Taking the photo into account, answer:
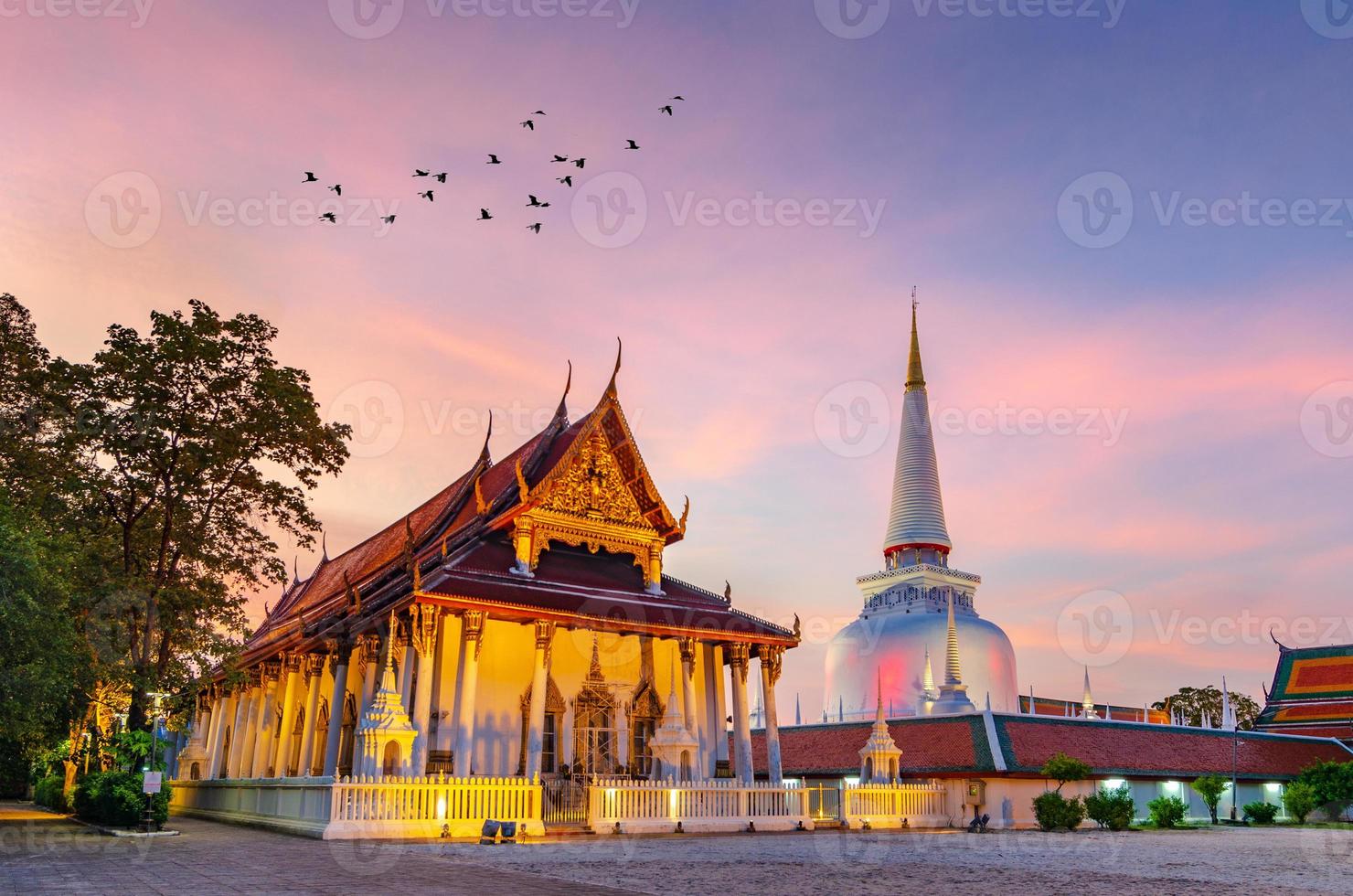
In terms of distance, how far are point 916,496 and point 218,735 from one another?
143 feet

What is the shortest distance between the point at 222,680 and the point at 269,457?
39.7ft

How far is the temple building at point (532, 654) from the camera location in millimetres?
21969

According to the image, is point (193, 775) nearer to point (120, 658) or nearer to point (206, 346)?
point (120, 658)

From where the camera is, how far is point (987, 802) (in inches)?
1097

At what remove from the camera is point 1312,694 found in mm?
47719

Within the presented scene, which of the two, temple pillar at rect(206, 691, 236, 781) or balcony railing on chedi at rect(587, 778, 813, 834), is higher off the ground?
temple pillar at rect(206, 691, 236, 781)

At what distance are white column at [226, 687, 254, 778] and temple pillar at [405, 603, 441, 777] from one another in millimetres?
14028

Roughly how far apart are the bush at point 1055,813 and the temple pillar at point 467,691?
1444cm

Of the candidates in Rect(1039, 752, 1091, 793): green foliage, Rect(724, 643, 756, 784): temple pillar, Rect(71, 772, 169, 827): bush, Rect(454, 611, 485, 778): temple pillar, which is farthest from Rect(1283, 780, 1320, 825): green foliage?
Rect(71, 772, 169, 827): bush

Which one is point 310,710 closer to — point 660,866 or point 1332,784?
point 660,866

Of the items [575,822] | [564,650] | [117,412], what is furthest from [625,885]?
[117,412]

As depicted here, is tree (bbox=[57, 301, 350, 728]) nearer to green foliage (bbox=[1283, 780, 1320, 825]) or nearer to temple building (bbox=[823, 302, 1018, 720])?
green foliage (bbox=[1283, 780, 1320, 825])

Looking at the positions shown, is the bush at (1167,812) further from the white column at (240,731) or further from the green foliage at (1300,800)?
the white column at (240,731)

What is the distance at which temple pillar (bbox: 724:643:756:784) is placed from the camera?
25.9 metres
